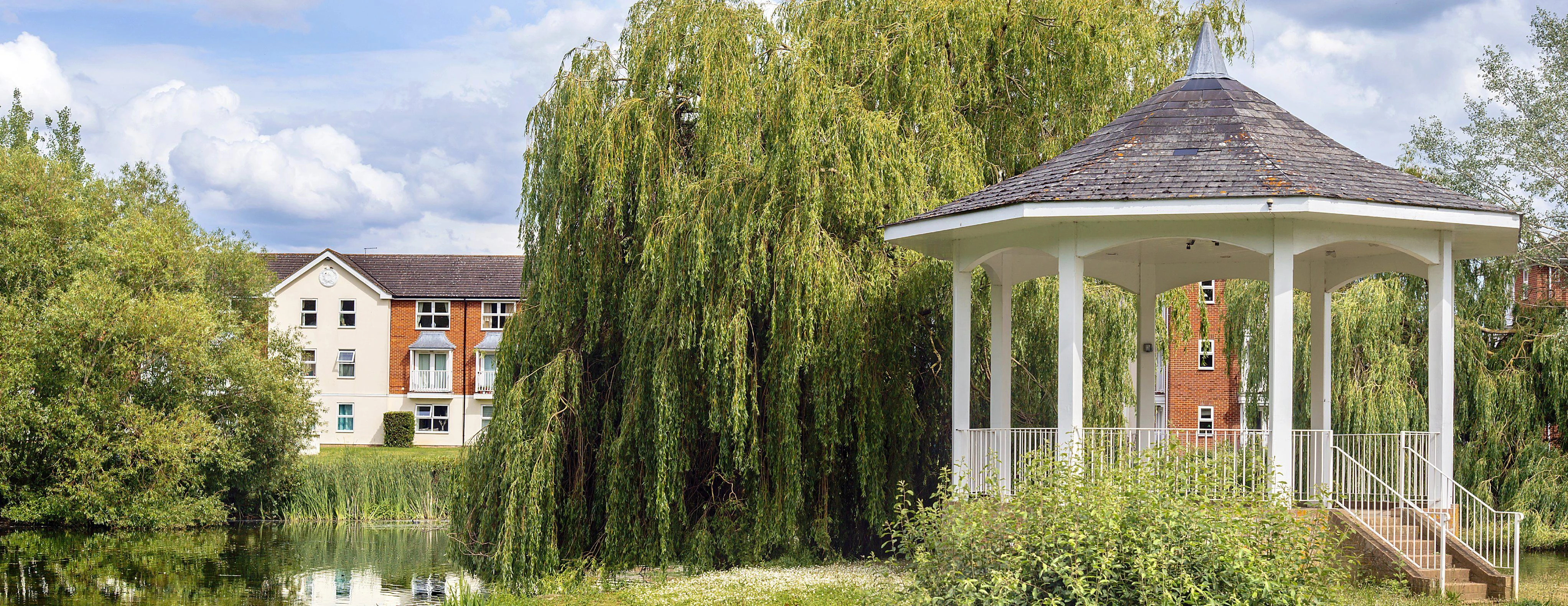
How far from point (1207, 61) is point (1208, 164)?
254cm

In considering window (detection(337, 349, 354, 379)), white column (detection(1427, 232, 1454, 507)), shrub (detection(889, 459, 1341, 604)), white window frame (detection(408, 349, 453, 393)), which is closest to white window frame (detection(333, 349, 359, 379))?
window (detection(337, 349, 354, 379))

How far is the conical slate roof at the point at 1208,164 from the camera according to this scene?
11.1m

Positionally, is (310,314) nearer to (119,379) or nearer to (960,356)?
(119,379)

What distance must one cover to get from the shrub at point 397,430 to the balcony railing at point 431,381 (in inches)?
47.0

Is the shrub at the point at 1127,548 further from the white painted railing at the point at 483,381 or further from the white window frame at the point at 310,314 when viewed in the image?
the white window frame at the point at 310,314

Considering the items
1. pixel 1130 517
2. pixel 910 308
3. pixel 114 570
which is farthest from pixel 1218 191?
pixel 114 570

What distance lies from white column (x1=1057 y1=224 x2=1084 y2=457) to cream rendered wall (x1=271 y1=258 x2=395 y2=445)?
134ft

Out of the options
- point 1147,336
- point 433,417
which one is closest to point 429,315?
point 433,417

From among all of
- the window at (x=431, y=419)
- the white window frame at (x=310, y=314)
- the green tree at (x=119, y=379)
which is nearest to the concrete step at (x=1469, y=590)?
the green tree at (x=119, y=379)

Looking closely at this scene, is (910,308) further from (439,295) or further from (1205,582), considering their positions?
(439,295)

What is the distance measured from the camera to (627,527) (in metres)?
15.4

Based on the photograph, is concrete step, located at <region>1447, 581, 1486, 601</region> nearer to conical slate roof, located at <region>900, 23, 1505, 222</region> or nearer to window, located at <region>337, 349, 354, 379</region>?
conical slate roof, located at <region>900, 23, 1505, 222</region>

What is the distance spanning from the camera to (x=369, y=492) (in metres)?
30.8

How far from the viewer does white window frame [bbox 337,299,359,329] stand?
4875 cm
